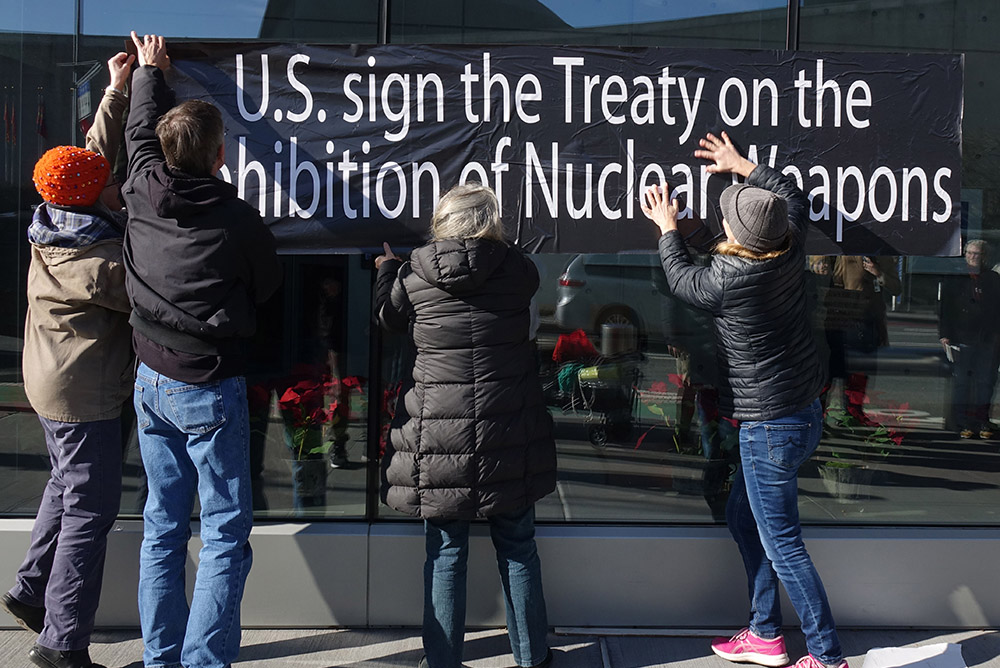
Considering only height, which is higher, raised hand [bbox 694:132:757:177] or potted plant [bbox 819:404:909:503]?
raised hand [bbox 694:132:757:177]

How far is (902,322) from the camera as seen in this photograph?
3947 mm

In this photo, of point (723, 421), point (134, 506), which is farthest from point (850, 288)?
point (134, 506)

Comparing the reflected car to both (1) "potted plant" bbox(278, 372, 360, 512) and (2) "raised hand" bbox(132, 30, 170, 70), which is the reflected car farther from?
(2) "raised hand" bbox(132, 30, 170, 70)

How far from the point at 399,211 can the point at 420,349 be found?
0.63 metres

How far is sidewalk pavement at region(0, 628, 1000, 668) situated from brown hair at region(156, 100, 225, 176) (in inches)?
72.1

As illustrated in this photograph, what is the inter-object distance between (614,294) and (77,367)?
2.06 m

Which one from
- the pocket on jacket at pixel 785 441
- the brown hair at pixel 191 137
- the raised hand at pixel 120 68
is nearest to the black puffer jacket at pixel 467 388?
the brown hair at pixel 191 137

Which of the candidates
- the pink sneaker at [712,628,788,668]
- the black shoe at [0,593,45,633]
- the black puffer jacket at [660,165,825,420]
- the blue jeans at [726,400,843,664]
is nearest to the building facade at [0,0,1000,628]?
the pink sneaker at [712,628,788,668]

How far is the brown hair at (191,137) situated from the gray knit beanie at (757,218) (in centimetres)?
169

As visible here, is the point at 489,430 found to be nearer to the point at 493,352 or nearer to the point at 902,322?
the point at 493,352

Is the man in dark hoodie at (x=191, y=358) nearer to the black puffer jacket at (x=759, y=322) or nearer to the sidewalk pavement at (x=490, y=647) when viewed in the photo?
the sidewalk pavement at (x=490, y=647)

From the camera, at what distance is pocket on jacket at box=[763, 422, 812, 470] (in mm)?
3170

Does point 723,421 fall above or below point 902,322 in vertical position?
below

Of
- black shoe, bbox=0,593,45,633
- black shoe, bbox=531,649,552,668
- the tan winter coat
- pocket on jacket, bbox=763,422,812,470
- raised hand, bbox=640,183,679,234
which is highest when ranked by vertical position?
raised hand, bbox=640,183,679,234
